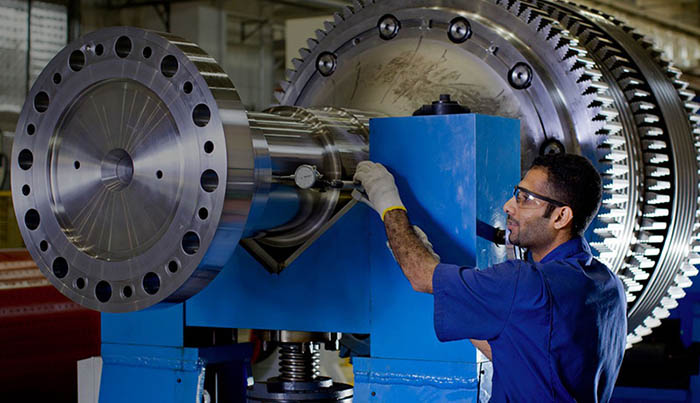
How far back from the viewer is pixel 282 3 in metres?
11.1

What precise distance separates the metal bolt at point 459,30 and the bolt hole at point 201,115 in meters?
0.98

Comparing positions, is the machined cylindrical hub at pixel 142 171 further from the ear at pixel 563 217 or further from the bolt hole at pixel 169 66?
the ear at pixel 563 217

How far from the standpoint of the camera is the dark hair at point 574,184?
5.69ft

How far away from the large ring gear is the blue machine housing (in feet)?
0.25

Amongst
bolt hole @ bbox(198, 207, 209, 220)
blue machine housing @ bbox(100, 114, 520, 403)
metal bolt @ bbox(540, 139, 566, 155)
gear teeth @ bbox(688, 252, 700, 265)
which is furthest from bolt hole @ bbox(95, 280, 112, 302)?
gear teeth @ bbox(688, 252, 700, 265)

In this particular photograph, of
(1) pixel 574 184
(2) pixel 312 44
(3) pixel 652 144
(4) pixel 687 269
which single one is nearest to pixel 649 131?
(3) pixel 652 144

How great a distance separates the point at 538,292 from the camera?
161cm

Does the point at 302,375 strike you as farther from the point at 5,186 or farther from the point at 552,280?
the point at 5,186

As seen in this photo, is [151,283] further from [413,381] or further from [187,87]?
[413,381]

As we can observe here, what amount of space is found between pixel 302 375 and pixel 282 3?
31.0ft

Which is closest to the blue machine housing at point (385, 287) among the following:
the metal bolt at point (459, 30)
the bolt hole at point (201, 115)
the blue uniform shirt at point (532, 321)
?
the blue uniform shirt at point (532, 321)

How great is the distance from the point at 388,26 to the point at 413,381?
108 centimetres

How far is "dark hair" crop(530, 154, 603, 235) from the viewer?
1734 millimetres

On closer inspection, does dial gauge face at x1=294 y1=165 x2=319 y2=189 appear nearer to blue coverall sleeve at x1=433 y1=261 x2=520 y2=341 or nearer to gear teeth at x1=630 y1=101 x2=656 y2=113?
blue coverall sleeve at x1=433 y1=261 x2=520 y2=341
